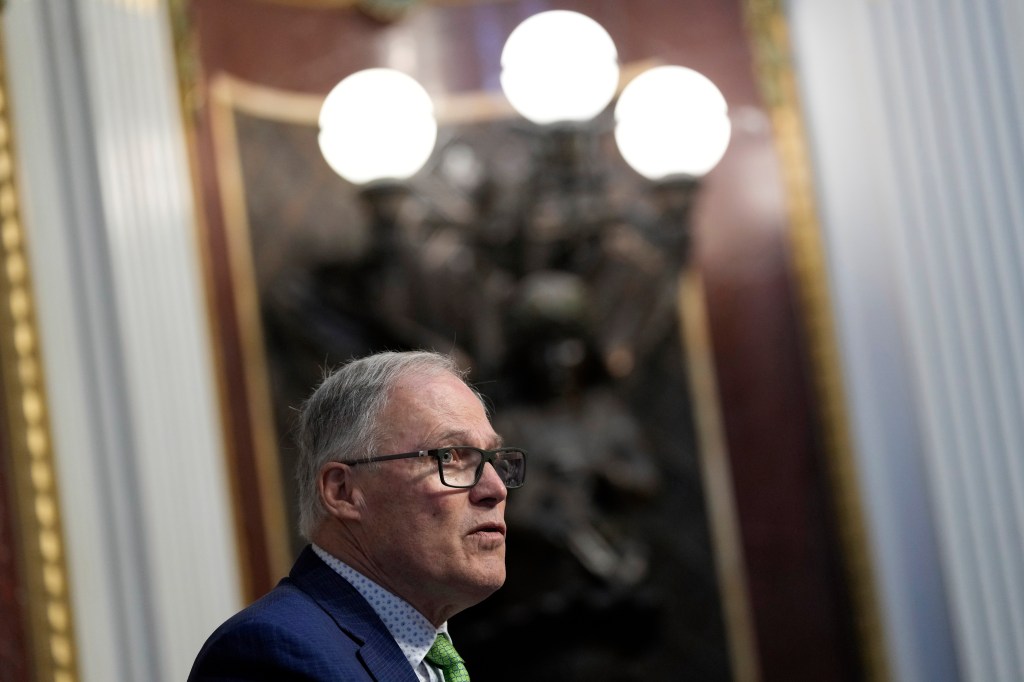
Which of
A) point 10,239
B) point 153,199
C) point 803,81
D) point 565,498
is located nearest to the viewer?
point 10,239

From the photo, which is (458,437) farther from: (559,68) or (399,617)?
(559,68)

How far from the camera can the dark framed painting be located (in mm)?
4148

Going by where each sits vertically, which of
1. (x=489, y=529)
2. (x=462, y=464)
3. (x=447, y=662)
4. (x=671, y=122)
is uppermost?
(x=671, y=122)

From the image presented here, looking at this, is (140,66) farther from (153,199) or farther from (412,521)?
(412,521)

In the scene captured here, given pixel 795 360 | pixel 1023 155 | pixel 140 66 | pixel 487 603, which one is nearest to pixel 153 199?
pixel 140 66

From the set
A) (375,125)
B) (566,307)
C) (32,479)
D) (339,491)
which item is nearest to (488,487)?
(339,491)

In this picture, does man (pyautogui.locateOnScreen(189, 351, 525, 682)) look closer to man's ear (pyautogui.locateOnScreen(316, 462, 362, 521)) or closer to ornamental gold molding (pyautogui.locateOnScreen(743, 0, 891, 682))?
man's ear (pyautogui.locateOnScreen(316, 462, 362, 521))

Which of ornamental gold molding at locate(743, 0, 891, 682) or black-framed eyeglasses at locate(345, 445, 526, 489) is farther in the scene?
ornamental gold molding at locate(743, 0, 891, 682)

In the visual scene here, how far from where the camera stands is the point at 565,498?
420 centimetres

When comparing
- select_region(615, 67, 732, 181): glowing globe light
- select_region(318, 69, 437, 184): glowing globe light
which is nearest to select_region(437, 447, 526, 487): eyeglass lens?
select_region(318, 69, 437, 184): glowing globe light

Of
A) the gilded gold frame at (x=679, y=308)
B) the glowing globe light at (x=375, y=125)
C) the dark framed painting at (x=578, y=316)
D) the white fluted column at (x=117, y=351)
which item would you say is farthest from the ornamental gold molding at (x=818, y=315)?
the white fluted column at (x=117, y=351)

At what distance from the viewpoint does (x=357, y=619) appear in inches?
81.0

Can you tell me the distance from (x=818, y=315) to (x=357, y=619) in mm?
2870

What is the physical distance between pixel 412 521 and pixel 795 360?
2801mm
